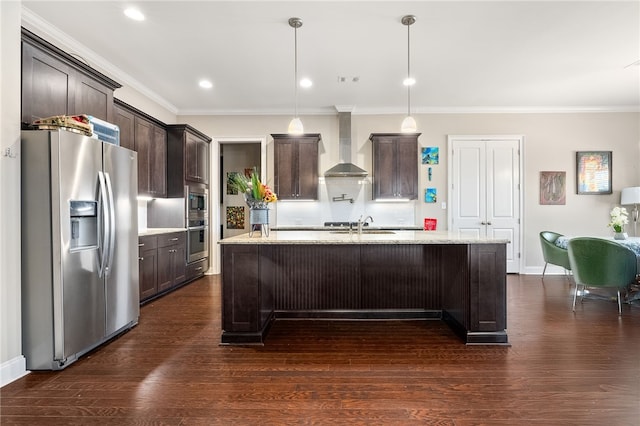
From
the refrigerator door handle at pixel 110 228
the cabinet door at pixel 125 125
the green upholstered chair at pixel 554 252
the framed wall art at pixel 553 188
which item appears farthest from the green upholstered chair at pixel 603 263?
the cabinet door at pixel 125 125

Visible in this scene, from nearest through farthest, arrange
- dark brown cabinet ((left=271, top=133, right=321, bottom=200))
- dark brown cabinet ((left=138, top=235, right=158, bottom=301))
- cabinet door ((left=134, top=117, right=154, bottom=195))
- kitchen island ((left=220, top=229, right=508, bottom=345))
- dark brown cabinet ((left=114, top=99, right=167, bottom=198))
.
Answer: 1. kitchen island ((left=220, top=229, right=508, bottom=345))
2. dark brown cabinet ((left=138, top=235, right=158, bottom=301))
3. dark brown cabinet ((left=114, top=99, right=167, bottom=198))
4. cabinet door ((left=134, top=117, right=154, bottom=195))
5. dark brown cabinet ((left=271, top=133, right=321, bottom=200))

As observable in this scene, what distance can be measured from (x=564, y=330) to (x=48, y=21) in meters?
5.87

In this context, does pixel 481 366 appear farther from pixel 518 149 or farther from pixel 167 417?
pixel 518 149

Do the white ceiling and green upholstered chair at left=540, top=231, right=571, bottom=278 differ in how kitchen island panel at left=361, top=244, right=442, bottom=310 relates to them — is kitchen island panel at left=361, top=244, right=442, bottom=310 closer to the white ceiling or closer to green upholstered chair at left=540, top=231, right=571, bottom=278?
the white ceiling

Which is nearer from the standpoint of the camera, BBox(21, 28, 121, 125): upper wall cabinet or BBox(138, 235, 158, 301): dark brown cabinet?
BBox(21, 28, 121, 125): upper wall cabinet

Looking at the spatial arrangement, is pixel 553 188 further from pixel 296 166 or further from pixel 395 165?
pixel 296 166

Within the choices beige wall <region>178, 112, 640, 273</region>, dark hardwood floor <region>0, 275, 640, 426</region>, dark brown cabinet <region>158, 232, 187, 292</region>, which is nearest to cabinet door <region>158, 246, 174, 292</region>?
dark brown cabinet <region>158, 232, 187, 292</region>

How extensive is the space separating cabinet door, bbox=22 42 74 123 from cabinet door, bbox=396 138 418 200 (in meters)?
4.54

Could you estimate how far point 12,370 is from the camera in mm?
2260

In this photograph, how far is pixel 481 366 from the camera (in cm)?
244

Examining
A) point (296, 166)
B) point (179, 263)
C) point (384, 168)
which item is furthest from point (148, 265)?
point (384, 168)

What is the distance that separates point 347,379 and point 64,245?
7.42 feet

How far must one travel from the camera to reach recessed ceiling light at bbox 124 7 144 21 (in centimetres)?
306

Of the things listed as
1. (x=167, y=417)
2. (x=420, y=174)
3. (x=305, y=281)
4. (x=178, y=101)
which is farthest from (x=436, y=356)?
(x=178, y=101)
